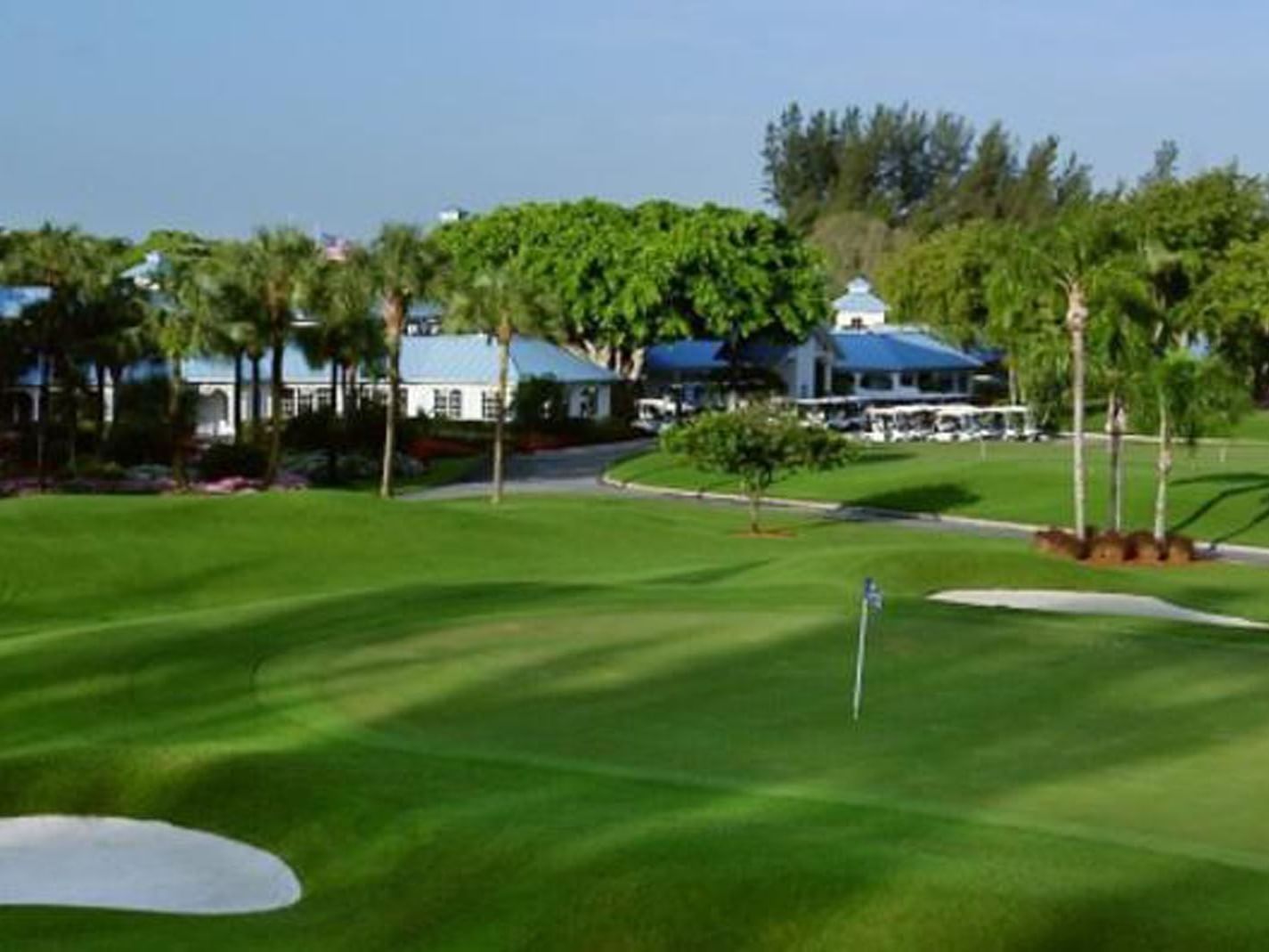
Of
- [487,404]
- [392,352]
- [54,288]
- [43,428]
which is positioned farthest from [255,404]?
[487,404]

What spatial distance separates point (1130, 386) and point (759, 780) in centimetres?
4018

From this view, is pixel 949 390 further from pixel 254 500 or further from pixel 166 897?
pixel 166 897

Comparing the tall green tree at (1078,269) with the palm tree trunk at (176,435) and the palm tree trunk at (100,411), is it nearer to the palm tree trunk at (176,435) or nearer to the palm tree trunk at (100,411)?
the palm tree trunk at (176,435)

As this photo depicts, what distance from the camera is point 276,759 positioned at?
18.7 m

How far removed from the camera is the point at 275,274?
74312 mm

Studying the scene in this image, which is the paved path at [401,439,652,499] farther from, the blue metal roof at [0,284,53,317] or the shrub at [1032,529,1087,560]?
the shrub at [1032,529,1087,560]

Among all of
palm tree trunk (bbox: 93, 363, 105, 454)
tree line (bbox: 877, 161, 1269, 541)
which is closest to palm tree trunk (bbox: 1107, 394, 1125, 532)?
tree line (bbox: 877, 161, 1269, 541)

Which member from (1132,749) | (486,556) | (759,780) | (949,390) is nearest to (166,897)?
(759,780)

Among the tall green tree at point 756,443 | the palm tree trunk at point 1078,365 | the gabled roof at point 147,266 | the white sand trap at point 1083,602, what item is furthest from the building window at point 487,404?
the white sand trap at point 1083,602

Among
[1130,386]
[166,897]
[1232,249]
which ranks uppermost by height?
[1232,249]

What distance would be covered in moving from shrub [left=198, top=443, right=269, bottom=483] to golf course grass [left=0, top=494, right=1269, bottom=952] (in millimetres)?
41378

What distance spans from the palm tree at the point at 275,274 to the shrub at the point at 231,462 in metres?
3.58

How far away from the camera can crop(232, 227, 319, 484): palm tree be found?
74.2 m

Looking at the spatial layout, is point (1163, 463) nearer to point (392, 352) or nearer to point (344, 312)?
point (392, 352)
